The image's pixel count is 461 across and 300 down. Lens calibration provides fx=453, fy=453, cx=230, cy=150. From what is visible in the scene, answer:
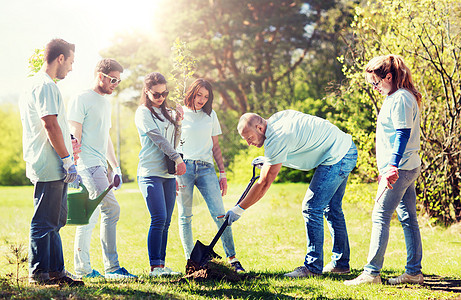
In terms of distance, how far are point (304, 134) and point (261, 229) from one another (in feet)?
14.8

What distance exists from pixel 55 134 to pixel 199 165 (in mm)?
1532

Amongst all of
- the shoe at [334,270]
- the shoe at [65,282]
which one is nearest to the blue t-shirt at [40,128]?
the shoe at [65,282]

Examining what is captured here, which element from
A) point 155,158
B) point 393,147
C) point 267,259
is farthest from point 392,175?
point 267,259

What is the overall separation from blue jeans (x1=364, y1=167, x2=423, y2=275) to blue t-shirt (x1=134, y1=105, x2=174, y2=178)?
6.24 ft

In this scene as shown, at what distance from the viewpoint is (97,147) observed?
4086 millimetres

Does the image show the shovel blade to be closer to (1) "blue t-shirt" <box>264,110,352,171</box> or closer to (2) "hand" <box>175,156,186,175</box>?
(2) "hand" <box>175,156,186,175</box>

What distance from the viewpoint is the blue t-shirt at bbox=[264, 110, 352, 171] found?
12.1 feet

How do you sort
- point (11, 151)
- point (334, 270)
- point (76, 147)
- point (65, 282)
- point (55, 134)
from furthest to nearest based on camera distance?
1. point (11, 151)
2. point (334, 270)
3. point (76, 147)
4. point (65, 282)
5. point (55, 134)

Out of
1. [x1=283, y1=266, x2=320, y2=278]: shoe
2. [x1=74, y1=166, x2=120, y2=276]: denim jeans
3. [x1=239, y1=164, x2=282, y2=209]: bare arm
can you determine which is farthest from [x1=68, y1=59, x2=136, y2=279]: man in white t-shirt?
[x1=283, y1=266, x2=320, y2=278]: shoe

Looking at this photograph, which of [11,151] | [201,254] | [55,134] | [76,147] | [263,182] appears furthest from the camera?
[11,151]

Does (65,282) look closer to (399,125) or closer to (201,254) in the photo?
(201,254)

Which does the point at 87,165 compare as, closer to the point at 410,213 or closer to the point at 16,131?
the point at 410,213

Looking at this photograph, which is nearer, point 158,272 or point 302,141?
point 302,141

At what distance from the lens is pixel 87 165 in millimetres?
4039
